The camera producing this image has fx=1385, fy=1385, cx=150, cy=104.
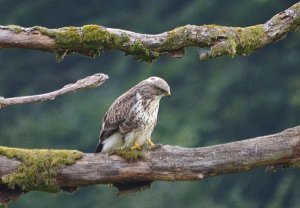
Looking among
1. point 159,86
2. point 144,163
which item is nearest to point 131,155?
point 144,163

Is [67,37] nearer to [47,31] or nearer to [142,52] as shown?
[47,31]

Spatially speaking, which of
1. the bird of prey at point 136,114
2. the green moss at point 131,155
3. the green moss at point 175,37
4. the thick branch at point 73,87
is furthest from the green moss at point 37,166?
the green moss at point 175,37

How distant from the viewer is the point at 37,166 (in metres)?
9.91

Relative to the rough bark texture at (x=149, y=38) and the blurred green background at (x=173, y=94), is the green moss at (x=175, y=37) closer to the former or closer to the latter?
the rough bark texture at (x=149, y=38)

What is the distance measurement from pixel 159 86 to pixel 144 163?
82 centimetres

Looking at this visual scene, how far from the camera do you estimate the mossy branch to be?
9664 millimetres

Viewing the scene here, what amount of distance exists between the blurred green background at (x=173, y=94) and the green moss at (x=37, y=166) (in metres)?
12.0

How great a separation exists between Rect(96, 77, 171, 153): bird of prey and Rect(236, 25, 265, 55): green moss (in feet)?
3.78

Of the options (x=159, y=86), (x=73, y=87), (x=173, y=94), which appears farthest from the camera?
(x=173, y=94)

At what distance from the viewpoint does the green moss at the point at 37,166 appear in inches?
388

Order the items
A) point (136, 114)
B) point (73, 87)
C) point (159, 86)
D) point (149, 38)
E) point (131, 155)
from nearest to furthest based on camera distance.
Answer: point (149, 38), point (73, 87), point (131, 155), point (159, 86), point (136, 114)

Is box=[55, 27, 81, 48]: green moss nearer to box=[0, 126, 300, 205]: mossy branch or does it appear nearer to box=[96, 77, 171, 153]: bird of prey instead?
box=[0, 126, 300, 205]: mossy branch

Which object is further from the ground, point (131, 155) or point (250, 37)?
point (250, 37)

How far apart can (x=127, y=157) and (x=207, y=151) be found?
1.92ft
